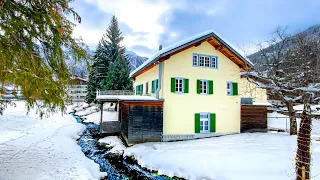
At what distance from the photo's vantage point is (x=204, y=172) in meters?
7.96

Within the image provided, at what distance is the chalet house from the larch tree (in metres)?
8.34

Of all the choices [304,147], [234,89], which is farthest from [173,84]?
[304,147]

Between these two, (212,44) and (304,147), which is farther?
(212,44)

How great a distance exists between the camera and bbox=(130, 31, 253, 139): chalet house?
1388 centimetres

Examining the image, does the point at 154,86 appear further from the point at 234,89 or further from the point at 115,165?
the point at 115,165

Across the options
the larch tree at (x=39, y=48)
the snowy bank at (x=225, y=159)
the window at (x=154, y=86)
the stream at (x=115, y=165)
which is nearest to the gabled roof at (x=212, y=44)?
the window at (x=154, y=86)

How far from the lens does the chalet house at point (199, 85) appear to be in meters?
13.9

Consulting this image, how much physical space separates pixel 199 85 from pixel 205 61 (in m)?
2.00

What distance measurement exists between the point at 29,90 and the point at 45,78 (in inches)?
16.0

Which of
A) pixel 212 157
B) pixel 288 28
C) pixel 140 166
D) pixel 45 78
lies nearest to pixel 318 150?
pixel 212 157

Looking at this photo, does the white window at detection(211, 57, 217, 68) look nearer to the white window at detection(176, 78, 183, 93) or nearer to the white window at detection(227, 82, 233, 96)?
the white window at detection(227, 82, 233, 96)

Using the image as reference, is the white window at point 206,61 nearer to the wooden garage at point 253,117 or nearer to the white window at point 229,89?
the white window at point 229,89

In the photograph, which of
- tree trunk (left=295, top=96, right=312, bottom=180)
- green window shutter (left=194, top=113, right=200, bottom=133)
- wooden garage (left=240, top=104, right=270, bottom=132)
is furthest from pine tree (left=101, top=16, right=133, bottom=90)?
tree trunk (left=295, top=96, right=312, bottom=180)

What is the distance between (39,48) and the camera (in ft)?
17.0
